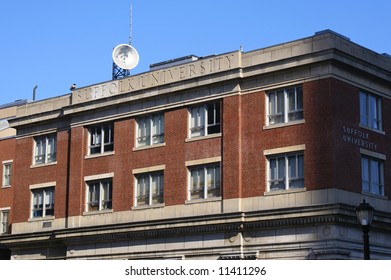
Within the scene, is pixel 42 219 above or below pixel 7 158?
below

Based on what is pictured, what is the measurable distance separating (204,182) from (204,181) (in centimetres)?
6

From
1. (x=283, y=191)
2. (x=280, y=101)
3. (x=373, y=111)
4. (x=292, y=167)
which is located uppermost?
(x=280, y=101)

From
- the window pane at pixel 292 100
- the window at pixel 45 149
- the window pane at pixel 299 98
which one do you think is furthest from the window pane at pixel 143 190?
the window pane at pixel 299 98

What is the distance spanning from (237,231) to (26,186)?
16.4m

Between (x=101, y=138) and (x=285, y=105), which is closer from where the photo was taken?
(x=285, y=105)

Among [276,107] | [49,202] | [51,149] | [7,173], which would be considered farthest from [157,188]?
[7,173]

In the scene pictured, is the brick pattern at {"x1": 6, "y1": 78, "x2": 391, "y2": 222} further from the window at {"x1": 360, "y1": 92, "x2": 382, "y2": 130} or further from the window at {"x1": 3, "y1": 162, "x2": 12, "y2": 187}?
the window at {"x1": 3, "y1": 162, "x2": 12, "y2": 187}

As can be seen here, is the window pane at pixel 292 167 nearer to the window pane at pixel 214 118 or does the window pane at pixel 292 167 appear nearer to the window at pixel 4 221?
the window pane at pixel 214 118

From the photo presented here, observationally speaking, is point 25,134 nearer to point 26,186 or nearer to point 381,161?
point 26,186

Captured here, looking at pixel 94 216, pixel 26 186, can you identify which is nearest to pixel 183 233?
pixel 94 216

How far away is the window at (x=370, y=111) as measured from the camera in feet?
119

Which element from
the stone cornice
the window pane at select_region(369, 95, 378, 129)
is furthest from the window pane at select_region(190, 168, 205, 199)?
the window pane at select_region(369, 95, 378, 129)

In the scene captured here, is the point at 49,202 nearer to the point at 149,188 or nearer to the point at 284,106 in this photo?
the point at 149,188

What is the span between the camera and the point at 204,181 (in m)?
37.9
